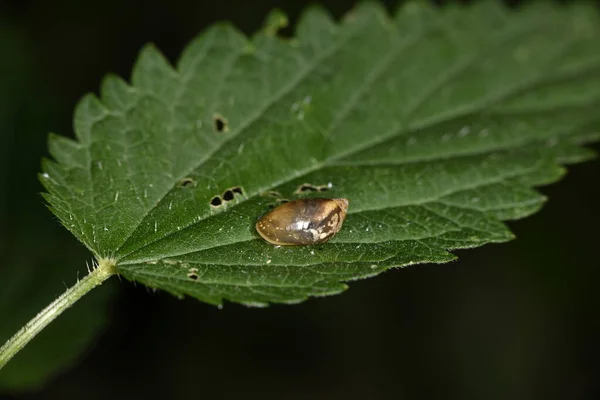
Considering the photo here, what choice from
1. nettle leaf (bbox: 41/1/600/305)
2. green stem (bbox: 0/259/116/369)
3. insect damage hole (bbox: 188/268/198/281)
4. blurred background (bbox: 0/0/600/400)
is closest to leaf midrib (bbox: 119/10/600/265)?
nettle leaf (bbox: 41/1/600/305)

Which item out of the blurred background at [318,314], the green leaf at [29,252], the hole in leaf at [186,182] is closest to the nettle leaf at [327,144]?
the hole in leaf at [186,182]

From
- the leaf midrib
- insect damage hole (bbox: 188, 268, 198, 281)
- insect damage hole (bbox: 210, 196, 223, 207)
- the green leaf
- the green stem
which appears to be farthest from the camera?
the green leaf

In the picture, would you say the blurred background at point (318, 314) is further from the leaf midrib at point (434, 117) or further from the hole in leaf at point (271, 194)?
the hole in leaf at point (271, 194)

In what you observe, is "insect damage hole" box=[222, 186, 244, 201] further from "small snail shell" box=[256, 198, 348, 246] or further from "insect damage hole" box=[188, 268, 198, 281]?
"insect damage hole" box=[188, 268, 198, 281]

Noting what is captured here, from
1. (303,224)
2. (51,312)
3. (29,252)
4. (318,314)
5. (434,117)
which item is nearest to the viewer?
(51,312)

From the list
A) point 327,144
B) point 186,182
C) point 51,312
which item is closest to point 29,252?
point 186,182

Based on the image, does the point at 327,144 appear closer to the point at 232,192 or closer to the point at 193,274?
the point at 232,192

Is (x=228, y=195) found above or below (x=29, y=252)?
Result: below
